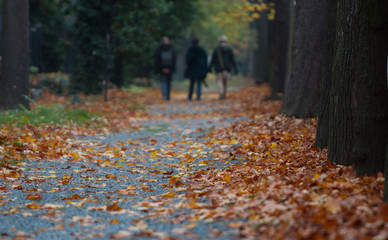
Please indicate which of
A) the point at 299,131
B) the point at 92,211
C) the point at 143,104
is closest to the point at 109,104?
the point at 143,104

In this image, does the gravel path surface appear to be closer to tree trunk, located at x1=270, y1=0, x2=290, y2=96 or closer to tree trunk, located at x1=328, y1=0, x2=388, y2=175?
tree trunk, located at x1=328, y1=0, x2=388, y2=175

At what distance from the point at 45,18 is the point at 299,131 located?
1752 cm

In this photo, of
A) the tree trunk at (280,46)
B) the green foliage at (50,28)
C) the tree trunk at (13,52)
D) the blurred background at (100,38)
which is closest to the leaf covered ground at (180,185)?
the tree trunk at (13,52)

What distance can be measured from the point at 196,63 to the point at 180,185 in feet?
43.4

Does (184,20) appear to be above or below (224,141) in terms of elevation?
above

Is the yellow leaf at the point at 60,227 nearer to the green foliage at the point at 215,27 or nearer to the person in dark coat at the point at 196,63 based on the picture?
the person in dark coat at the point at 196,63

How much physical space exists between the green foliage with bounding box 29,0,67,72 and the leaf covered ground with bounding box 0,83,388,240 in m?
12.5

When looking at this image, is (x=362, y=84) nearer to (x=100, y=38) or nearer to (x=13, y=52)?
(x=13, y=52)

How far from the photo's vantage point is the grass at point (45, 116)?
10.0m

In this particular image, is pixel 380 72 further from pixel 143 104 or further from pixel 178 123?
pixel 143 104

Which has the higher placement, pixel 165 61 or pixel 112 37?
pixel 112 37

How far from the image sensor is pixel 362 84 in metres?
5.13

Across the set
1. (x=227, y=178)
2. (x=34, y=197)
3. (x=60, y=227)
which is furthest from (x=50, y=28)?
(x=60, y=227)

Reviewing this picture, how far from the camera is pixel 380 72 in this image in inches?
198
